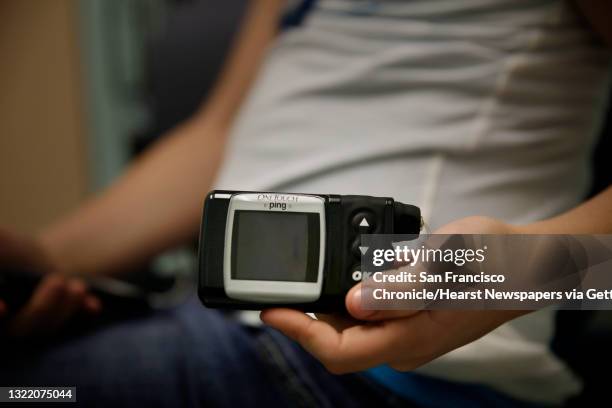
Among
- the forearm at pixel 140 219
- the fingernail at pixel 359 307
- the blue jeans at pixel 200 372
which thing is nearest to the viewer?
the fingernail at pixel 359 307

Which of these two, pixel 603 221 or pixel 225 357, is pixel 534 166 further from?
pixel 225 357

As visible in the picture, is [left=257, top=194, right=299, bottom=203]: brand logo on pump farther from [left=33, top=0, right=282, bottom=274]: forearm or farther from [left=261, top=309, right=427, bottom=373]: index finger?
[left=33, top=0, right=282, bottom=274]: forearm

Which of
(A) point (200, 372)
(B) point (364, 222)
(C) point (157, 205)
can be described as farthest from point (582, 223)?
(C) point (157, 205)

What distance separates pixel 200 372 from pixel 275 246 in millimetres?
171

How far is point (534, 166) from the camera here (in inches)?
13.7

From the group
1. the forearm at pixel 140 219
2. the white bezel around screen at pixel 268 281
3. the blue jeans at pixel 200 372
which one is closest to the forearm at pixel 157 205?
the forearm at pixel 140 219

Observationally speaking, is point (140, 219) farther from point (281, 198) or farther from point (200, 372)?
point (281, 198)

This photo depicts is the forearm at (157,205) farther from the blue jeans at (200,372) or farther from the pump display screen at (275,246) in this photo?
the pump display screen at (275,246)

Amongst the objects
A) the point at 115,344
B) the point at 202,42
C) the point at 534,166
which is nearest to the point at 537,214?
the point at 534,166

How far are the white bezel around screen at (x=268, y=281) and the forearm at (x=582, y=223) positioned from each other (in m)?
0.09

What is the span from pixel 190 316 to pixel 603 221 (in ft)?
0.99

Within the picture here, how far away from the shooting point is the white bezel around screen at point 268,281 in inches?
10.0

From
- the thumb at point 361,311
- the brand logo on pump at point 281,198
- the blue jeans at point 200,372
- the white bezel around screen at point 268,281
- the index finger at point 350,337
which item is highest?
the brand logo on pump at point 281,198

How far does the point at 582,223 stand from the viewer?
26cm
